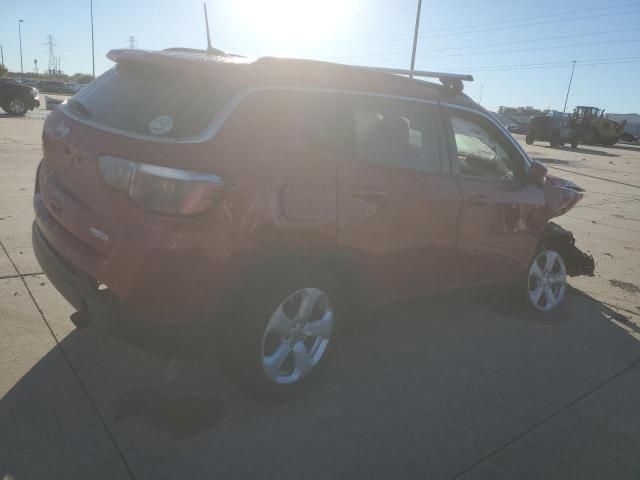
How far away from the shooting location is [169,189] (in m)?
2.15

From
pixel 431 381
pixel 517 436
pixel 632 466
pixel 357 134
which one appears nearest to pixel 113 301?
pixel 357 134

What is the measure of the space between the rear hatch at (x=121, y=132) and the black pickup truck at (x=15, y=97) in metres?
20.0

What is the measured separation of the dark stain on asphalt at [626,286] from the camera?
5246mm

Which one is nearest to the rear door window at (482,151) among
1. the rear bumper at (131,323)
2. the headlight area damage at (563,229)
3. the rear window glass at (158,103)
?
the headlight area damage at (563,229)

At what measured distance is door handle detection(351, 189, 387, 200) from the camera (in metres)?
2.72

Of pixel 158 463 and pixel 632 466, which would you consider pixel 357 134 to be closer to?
pixel 158 463

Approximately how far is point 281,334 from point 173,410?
0.67 m

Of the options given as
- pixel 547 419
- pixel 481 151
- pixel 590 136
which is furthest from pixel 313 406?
pixel 590 136

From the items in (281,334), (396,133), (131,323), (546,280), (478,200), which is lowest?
(546,280)

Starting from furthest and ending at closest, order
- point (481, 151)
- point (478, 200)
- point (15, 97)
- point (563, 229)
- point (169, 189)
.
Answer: point (15, 97) < point (563, 229) < point (481, 151) < point (478, 200) < point (169, 189)

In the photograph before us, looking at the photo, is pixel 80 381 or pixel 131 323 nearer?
pixel 131 323

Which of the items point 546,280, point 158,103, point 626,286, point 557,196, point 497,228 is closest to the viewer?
point 158,103

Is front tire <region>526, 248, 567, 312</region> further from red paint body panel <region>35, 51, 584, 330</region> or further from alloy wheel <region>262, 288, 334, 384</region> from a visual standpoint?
alloy wheel <region>262, 288, 334, 384</region>

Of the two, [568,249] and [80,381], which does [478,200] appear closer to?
[568,249]
